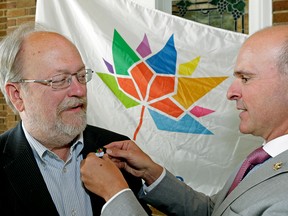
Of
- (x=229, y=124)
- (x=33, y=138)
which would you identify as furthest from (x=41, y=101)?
(x=229, y=124)

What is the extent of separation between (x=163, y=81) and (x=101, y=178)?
57.5 inches

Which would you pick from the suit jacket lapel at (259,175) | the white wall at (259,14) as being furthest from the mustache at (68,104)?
the white wall at (259,14)

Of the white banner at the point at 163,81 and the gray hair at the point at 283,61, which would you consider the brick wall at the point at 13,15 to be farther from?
the gray hair at the point at 283,61

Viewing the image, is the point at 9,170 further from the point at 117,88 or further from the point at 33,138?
the point at 117,88

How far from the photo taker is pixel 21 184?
138cm

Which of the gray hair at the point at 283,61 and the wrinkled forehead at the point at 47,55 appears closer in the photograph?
the gray hair at the point at 283,61

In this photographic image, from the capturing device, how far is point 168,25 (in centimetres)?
272

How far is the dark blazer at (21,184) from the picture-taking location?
1.35m

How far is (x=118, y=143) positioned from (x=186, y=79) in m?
1.18

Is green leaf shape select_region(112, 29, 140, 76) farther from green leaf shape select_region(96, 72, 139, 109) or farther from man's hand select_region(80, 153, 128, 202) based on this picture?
man's hand select_region(80, 153, 128, 202)

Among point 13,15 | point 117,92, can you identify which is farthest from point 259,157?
point 13,15

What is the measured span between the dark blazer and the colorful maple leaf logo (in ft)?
4.24

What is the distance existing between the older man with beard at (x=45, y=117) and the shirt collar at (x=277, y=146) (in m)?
0.61

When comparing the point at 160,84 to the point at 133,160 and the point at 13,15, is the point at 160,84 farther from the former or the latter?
the point at 13,15
